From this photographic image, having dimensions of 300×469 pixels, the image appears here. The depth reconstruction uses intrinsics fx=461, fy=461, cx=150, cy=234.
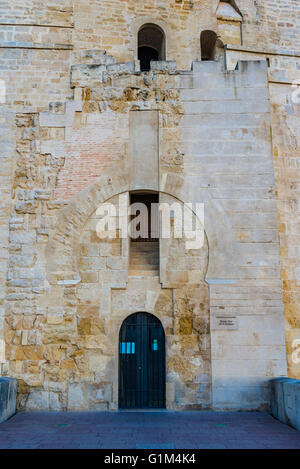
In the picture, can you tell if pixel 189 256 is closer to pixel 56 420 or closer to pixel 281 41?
pixel 56 420

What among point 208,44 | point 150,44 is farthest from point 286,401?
point 150,44

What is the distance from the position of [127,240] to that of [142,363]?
2.56 m

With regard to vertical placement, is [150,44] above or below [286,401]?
above

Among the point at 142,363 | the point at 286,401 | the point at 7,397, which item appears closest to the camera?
the point at 286,401

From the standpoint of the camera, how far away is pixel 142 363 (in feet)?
30.8

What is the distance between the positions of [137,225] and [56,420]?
4665mm

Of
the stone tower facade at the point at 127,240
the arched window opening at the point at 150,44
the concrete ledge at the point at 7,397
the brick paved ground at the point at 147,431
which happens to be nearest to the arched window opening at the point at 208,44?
the arched window opening at the point at 150,44

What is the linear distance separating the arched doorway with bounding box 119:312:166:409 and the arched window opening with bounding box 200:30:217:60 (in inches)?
333

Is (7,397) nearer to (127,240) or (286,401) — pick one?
(127,240)

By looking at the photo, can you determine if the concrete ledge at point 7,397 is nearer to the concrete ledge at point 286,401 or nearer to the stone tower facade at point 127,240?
the stone tower facade at point 127,240

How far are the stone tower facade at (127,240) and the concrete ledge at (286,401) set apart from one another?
1.33ft

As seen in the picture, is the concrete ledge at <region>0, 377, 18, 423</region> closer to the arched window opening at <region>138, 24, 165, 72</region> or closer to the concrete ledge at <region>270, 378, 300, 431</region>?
the concrete ledge at <region>270, 378, 300, 431</region>

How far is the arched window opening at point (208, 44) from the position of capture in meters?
13.3
